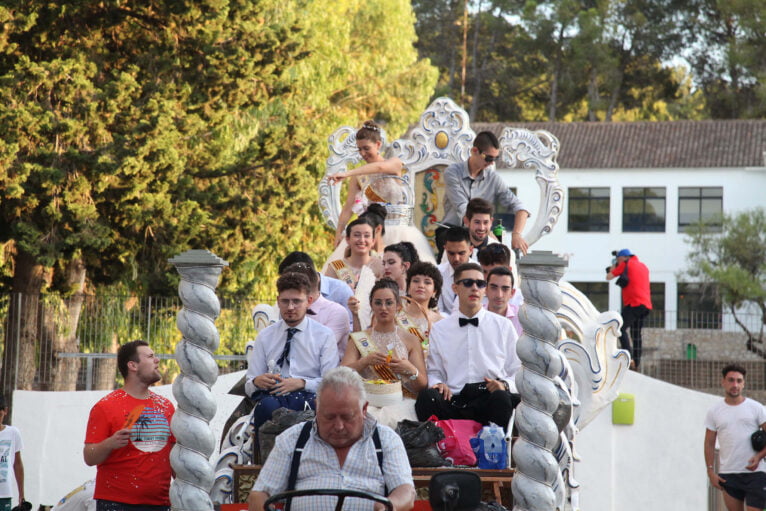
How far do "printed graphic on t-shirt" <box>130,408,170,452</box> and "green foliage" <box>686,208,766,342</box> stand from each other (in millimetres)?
23502

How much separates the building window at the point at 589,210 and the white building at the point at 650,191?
1.3 inches

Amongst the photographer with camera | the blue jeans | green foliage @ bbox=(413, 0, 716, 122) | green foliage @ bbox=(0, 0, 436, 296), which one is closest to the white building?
green foliage @ bbox=(413, 0, 716, 122)

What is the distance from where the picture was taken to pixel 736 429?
11305 millimetres

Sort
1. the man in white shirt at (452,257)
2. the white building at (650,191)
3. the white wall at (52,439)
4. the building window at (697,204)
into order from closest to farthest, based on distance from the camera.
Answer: the man in white shirt at (452,257)
the white wall at (52,439)
the white building at (650,191)
the building window at (697,204)

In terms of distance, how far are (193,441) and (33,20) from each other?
12.2 meters

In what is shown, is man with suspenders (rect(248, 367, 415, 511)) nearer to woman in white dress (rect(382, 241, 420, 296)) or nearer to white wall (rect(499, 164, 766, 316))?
woman in white dress (rect(382, 241, 420, 296))

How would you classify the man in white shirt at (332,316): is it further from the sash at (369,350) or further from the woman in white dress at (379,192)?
the woman in white dress at (379,192)

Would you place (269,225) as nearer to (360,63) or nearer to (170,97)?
(170,97)

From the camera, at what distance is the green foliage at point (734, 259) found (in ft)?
101

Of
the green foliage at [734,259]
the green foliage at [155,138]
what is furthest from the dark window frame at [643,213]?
the green foliage at [155,138]

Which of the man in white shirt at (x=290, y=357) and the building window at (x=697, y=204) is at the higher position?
the building window at (x=697, y=204)

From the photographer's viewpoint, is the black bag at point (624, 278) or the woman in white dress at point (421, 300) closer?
the woman in white dress at point (421, 300)

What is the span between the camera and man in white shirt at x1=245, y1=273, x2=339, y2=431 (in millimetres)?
7562

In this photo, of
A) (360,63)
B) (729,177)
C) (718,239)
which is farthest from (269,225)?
(729,177)
